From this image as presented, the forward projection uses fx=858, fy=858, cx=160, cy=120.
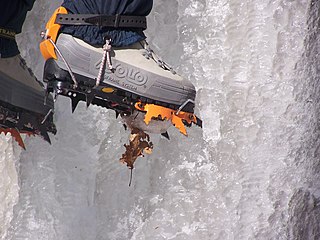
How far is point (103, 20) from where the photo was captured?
120cm

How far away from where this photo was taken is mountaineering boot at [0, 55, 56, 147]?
142 centimetres

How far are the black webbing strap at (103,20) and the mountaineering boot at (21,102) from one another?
9.2 inches

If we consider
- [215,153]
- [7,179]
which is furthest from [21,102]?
[7,179]

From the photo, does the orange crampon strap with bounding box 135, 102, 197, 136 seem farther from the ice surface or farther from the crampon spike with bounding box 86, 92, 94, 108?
the ice surface

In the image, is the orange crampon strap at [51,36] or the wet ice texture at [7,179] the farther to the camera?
the wet ice texture at [7,179]

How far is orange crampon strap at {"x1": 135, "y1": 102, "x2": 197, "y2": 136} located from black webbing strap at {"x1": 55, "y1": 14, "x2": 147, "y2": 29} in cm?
12

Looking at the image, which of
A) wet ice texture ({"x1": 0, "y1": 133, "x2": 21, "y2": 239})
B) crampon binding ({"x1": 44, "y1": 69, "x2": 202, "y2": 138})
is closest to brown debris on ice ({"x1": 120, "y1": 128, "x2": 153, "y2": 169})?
crampon binding ({"x1": 44, "y1": 69, "x2": 202, "y2": 138})

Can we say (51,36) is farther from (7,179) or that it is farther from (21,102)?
(7,179)

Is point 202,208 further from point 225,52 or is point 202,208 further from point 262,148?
point 225,52

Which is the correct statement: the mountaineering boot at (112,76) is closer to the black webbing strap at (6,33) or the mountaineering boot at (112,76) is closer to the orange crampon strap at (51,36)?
the orange crampon strap at (51,36)

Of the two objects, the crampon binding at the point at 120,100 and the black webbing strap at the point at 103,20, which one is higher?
the black webbing strap at the point at 103,20

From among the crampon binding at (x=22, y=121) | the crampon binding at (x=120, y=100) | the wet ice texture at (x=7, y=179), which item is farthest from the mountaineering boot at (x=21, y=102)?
the wet ice texture at (x=7, y=179)

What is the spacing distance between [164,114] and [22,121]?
0.31 metres

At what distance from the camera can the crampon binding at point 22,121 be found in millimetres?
1418
